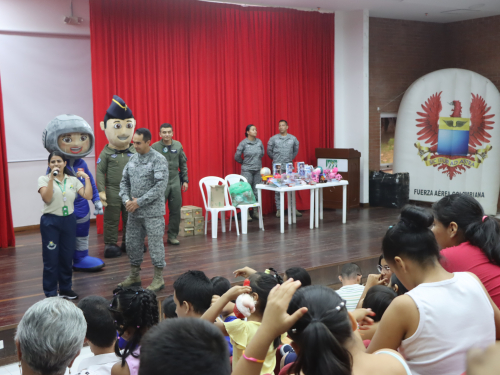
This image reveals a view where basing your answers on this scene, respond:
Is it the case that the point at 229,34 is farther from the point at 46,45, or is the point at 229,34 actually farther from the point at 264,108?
the point at 46,45

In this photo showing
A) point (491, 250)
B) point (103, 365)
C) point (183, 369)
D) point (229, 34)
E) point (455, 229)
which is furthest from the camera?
point (229, 34)

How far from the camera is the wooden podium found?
8234 mm

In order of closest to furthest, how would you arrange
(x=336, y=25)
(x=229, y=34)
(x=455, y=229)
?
(x=455, y=229)
(x=229, y=34)
(x=336, y=25)

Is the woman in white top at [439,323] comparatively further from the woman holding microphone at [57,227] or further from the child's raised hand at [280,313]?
the woman holding microphone at [57,227]

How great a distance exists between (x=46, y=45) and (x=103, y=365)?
231 inches

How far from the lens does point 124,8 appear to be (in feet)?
22.1

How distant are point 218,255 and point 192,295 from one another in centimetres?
325

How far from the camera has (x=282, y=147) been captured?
7.77m

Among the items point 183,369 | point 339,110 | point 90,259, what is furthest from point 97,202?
point 339,110

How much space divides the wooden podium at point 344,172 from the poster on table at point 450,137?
956mm

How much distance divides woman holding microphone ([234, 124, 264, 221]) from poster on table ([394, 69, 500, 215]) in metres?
2.70

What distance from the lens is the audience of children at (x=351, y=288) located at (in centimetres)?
287

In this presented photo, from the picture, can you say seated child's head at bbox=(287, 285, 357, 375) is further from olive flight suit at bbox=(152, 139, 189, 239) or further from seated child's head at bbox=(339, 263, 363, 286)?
olive flight suit at bbox=(152, 139, 189, 239)

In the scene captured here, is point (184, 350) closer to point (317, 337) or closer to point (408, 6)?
point (317, 337)
